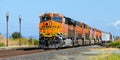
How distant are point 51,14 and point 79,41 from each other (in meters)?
12.5

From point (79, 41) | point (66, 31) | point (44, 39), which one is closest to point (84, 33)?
point (79, 41)

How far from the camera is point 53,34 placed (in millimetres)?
40344

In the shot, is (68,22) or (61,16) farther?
(68,22)

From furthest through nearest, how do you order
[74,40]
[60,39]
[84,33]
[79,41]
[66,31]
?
[84,33] < [79,41] < [74,40] < [66,31] < [60,39]

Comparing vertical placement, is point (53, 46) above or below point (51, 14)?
below

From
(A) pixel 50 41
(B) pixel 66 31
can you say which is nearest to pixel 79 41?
(B) pixel 66 31

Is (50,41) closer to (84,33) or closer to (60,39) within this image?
(60,39)

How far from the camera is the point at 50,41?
4012cm

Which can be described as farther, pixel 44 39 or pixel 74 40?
pixel 74 40

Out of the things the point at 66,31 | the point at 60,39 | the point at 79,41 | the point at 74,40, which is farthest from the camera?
the point at 79,41

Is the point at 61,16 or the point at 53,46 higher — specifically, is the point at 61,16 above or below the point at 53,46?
above

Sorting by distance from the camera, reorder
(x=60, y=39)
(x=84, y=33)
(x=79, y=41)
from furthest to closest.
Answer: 1. (x=84, y=33)
2. (x=79, y=41)
3. (x=60, y=39)

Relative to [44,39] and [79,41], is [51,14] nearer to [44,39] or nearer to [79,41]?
[44,39]

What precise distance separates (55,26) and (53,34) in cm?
103
